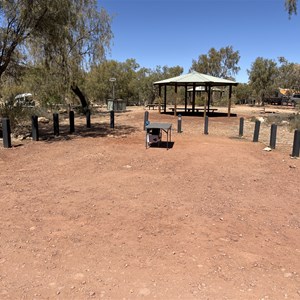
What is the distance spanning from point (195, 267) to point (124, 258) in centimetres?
73

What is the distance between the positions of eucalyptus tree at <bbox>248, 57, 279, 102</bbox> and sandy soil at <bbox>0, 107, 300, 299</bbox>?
34.7 m

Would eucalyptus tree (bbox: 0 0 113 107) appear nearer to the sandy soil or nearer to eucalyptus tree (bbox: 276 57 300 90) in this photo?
the sandy soil

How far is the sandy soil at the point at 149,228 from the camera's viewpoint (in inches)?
111

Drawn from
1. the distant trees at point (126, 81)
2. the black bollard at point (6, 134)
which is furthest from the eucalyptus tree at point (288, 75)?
the black bollard at point (6, 134)

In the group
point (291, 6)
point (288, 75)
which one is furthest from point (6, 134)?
point (288, 75)

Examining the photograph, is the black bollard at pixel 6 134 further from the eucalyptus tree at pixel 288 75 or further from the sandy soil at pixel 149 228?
the eucalyptus tree at pixel 288 75

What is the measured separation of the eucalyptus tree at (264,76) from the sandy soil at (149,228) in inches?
1368

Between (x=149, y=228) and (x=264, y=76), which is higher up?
(x=264, y=76)

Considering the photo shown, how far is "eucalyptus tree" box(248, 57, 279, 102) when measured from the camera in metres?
39.1

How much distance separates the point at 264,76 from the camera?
128 ft

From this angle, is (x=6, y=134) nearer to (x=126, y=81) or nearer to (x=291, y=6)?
(x=291, y=6)

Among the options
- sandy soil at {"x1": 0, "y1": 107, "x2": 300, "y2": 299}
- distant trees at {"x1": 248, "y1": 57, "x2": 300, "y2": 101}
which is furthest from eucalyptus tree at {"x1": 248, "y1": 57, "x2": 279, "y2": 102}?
sandy soil at {"x1": 0, "y1": 107, "x2": 300, "y2": 299}

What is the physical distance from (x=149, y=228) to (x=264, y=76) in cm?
3930

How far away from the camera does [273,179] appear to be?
20.0ft
